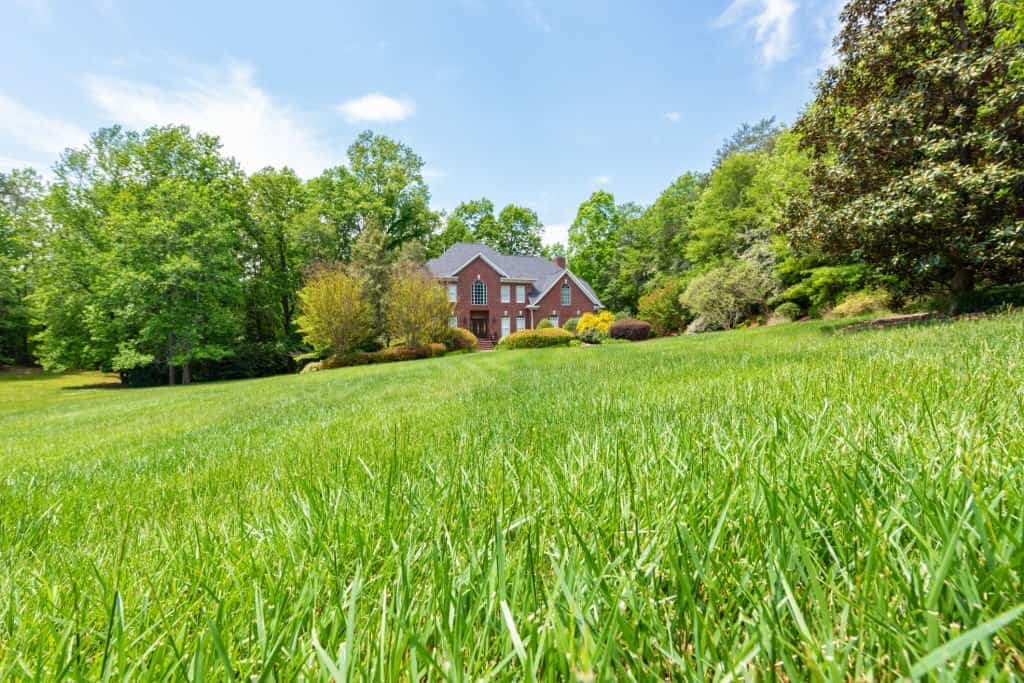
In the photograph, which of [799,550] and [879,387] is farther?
[879,387]

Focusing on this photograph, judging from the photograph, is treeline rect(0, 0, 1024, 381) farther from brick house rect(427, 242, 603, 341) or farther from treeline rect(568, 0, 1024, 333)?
brick house rect(427, 242, 603, 341)

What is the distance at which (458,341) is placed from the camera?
2872 cm

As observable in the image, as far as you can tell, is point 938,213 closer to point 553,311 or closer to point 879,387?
point 879,387

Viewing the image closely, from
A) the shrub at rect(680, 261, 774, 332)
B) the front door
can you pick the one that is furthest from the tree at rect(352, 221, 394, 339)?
the shrub at rect(680, 261, 774, 332)

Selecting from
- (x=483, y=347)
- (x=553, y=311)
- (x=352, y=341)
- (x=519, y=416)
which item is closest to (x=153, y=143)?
(x=352, y=341)

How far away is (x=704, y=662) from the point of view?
54 centimetres

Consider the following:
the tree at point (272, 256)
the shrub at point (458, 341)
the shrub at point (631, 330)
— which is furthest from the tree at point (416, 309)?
the tree at point (272, 256)

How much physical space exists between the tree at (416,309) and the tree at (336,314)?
75.3 inches

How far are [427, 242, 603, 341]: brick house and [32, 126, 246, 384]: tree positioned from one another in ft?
57.2

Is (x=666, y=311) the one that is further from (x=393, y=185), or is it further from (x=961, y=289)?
(x=393, y=185)

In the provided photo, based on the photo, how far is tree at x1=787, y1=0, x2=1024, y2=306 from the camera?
25.2 feet

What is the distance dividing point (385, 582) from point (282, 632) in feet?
0.81

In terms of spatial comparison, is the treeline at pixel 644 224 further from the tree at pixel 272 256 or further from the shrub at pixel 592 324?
the shrub at pixel 592 324

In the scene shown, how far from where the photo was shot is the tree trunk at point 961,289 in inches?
378
